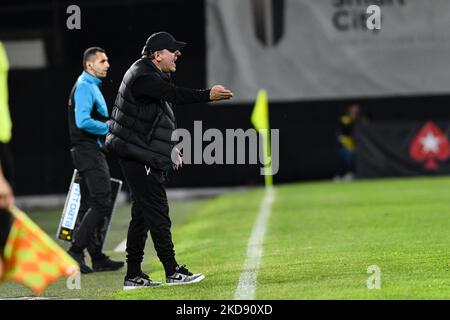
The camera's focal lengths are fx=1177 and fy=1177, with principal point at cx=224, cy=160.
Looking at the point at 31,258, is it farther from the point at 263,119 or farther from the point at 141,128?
the point at 263,119

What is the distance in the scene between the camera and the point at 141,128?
8.53 m

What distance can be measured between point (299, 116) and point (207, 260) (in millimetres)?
13610

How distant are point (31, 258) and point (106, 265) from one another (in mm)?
3992

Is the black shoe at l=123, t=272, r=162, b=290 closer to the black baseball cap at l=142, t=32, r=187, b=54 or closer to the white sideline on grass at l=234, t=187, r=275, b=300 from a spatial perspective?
the white sideline on grass at l=234, t=187, r=275, b=300

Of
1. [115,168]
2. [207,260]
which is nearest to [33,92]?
[115,168]

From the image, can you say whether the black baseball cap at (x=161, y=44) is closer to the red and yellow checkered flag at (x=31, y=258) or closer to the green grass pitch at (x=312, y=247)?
the green grass pitch at (x=312, y=247)

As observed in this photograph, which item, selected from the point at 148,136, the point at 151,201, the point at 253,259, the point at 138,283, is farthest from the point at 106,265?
the point at 148,136

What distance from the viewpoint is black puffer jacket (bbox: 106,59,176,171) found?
852cm

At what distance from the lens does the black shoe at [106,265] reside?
34.8ft

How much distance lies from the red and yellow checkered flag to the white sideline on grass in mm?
1576

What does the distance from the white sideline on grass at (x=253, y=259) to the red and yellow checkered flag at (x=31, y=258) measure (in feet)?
5.17

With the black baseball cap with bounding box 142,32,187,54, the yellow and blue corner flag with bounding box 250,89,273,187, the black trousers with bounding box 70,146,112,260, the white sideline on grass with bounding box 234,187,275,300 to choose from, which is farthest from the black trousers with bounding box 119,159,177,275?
the yellow and blue corner flag with bounding box 250,89,273,187

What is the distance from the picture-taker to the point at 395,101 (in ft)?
79.5

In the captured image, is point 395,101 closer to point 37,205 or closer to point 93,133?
point 37,205
